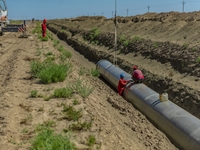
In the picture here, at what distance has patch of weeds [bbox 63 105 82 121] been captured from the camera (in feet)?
23.4

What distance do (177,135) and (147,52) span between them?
35.8ft

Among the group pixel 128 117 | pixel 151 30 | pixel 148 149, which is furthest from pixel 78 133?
pixel 151 30

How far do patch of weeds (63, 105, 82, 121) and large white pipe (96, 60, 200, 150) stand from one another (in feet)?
8.91

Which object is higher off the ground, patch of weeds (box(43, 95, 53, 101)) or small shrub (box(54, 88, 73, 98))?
small shrub (box(54, 88, 73, 98))

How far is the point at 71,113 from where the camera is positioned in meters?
7.36

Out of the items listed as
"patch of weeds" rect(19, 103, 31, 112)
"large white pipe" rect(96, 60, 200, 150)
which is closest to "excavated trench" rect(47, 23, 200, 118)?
"large white pipe" rect(96, 60, 200, 150)

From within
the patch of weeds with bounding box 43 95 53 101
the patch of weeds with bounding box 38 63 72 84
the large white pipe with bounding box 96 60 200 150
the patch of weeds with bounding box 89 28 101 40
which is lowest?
the large white pipe with bounding box 96 60 200 150

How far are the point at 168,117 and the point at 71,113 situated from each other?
2.98 m

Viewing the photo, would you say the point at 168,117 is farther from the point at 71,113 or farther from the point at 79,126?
the point at 79,126

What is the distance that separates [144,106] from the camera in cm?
1013

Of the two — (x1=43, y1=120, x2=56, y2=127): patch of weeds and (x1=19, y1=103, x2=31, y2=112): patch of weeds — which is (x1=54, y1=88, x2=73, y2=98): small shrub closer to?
(x1=19, y1=103, x2=31, y2=112): patch of weeds

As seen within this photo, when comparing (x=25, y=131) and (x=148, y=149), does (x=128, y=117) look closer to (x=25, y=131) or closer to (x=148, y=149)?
(x=148, y=149)

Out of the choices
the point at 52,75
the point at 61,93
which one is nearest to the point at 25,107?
the point at 61,93

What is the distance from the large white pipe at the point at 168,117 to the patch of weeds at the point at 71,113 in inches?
107
